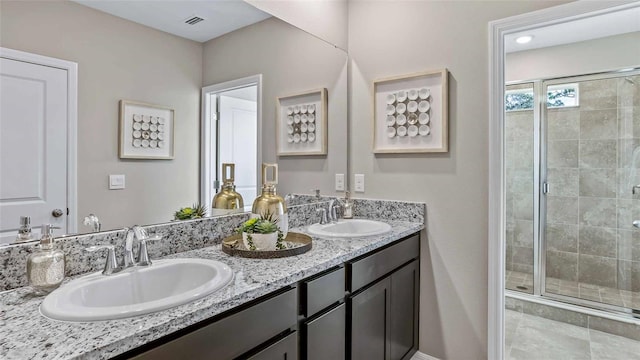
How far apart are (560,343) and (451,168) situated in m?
1.61

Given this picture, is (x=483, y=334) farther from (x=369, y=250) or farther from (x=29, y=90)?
(x=29, y=90)

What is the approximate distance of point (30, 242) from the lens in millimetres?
1032

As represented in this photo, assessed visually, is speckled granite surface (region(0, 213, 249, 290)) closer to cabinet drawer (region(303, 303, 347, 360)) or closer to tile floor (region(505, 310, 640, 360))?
cabinet drawer (region(303, 303, 347, 360))

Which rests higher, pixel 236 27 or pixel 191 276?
pixel 236 27

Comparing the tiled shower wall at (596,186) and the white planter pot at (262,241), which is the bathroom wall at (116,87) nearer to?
the white planter pot at (262,241)

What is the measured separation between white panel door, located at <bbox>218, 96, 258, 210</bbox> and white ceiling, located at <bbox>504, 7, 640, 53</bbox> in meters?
2.02

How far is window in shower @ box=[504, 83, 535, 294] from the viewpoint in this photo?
11.1 ft

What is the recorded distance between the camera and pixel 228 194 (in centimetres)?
165

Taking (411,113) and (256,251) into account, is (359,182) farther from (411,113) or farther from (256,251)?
(256,251)

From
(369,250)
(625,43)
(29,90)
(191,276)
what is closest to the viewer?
(29,90)

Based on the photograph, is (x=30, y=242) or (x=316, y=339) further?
(x=316, y=339)

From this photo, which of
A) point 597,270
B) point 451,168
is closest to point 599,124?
point 597,270

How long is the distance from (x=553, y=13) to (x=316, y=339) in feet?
6.25

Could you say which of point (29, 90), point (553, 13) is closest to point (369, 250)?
point (29, 90)
